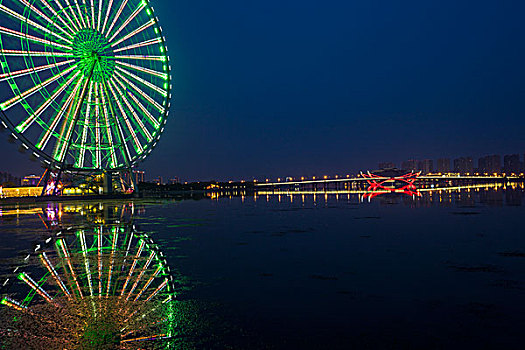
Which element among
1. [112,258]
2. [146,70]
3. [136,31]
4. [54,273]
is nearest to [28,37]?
[136,31]

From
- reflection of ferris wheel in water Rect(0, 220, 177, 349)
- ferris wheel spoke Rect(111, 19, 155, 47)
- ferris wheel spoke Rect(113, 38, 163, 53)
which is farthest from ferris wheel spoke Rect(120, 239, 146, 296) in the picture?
ferris wheel spoke Rect(111, 19, 155, 47)

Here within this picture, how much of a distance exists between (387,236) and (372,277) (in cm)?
821

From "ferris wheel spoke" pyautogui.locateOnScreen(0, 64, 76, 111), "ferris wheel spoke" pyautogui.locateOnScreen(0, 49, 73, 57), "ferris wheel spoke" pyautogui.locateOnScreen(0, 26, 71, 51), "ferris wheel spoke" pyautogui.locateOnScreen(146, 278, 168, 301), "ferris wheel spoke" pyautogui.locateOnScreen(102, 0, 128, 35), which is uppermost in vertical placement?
"ferris wheel spoke" pyautogui.locateOnScreen(102, 0, 128, 35)

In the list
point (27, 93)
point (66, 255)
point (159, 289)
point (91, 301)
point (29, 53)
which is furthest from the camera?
point (27, 93)

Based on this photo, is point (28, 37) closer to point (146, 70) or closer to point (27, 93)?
point (27, 93)

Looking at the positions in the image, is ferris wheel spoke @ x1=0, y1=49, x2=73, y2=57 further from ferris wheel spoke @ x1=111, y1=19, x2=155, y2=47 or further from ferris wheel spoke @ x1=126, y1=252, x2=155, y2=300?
ferris wheel spoke @ x1=126, y1=252, x2=155, y2=300

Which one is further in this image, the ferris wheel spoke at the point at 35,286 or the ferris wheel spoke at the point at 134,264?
the ferris wheel spoke at the point at 134,264

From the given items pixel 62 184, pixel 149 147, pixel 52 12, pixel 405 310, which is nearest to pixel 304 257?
pixel 405 310

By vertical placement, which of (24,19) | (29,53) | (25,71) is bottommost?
(25,71)

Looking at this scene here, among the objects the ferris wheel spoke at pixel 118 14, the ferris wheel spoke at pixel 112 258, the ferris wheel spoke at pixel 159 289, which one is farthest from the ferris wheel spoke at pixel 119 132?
the ferris wheel spoke at pixel 159 289

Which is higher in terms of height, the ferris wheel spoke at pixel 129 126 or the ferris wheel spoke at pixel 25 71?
the ferris wheel spoke at pixel 25 71

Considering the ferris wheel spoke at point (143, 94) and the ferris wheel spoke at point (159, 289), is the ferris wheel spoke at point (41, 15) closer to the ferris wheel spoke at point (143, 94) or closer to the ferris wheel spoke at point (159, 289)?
the ferris wheel spoke at point (143, 94)

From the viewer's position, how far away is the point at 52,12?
48469mm

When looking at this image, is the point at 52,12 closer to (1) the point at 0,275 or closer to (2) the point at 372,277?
(1) the point at 0,275
